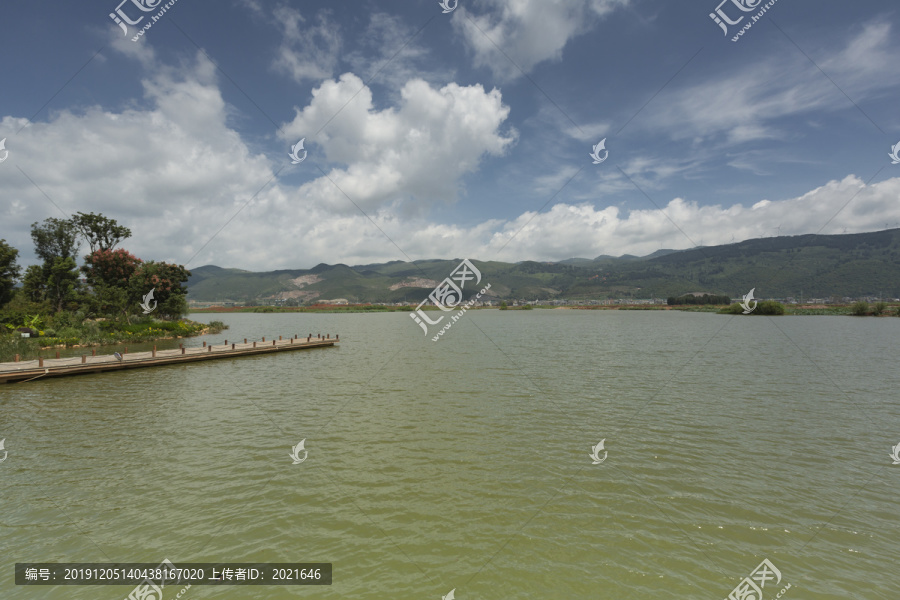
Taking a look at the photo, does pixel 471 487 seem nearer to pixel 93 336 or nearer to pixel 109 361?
pixel 109 361

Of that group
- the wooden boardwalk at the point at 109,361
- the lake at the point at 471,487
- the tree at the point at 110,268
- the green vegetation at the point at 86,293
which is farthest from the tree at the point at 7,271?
the lake at the point at 471,487

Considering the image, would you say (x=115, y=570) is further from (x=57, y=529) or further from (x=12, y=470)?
(x=12, y=470)

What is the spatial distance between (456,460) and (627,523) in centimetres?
512

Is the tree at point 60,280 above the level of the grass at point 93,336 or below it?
above

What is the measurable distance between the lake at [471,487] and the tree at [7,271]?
26517 millimetres

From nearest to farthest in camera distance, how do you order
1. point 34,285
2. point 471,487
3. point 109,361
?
point 471,487, point 109,361, point 34,285

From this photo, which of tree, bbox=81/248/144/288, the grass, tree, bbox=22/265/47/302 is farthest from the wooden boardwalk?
tree, bbox=22/265/47/302

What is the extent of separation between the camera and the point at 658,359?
106 ft

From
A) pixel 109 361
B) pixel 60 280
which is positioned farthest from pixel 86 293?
pixel 109 361

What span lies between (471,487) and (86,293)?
57971 mm

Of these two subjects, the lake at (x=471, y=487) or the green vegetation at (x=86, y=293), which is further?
the green vegetation at (x=86, y=293)

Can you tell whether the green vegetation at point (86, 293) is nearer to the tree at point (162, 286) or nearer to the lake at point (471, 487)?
the tree at point (162, 286)

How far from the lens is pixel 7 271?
121 feet

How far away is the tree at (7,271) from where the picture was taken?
119 ft
